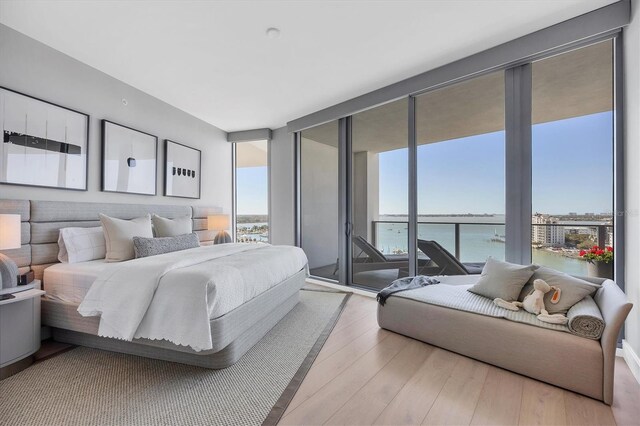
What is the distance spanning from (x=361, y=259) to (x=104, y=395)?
3.30m

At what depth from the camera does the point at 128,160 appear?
143 inches

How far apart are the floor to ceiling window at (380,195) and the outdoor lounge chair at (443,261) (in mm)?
240

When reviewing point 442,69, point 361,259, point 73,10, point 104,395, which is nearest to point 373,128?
point 442,69

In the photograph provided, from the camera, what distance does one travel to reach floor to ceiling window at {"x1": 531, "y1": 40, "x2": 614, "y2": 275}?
2.52m

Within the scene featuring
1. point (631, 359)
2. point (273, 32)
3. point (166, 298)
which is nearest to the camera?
point (166, 298)

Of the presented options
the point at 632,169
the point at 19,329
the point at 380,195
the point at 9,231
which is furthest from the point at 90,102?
the point at 632,169

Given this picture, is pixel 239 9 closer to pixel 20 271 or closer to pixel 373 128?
pixel 373 128

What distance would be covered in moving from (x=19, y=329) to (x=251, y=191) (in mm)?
4057

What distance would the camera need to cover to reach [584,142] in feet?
8.63

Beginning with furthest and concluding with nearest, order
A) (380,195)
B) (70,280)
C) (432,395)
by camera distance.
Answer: (380,195) < (70,280) < (432,395)

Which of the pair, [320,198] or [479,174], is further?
[320,198]

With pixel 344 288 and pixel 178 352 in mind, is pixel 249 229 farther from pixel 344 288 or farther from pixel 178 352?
pixel 178 352

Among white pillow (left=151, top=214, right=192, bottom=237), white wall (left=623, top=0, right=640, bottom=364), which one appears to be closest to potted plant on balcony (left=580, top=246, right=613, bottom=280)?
white wall (left=623, top=0, right=640, bottom=364)

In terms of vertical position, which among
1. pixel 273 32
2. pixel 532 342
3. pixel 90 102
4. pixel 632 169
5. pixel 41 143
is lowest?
pixel 532 342
